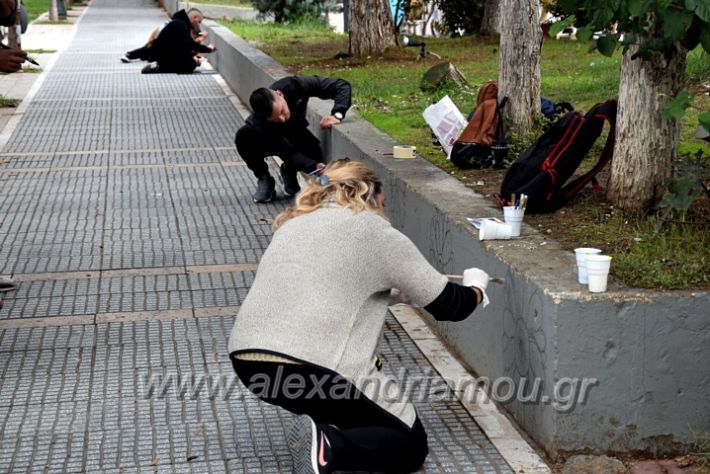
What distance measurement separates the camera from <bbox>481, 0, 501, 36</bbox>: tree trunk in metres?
19.1

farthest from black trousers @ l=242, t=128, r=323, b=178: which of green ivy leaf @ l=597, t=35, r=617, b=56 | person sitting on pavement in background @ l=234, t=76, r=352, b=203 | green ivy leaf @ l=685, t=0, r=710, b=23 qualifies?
green ivy leaf @ l=685, t=0, r=710, b=23

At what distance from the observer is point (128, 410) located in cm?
507

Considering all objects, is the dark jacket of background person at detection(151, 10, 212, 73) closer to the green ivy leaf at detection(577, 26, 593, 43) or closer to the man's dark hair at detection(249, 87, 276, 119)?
the man's dark hair at detection(249, 87, 276, 119)

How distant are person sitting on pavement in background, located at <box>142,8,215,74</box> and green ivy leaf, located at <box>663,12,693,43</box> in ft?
48.3

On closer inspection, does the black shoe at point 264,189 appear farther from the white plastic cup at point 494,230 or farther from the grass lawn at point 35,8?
the grass lawn at point 35,8

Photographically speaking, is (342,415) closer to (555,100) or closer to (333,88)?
(333,88)

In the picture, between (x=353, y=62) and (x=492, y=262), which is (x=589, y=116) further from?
(x=353, y=62)

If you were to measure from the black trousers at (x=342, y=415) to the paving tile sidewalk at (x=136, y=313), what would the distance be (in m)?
0.28

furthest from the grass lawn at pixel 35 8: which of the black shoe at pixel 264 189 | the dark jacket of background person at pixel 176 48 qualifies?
the black shoe at pixel 264 189

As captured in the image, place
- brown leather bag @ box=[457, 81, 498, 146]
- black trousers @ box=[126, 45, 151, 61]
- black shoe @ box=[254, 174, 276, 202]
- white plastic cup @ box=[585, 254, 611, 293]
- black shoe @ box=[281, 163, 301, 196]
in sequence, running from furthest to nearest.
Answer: black trousers @ box=[126, 45, 151, 61] < black shoe @ box=[281, 163, 301, 196] < black shoe @ box=[254, 174, 276, 202] < brown leather bag @ box=[457, 81, 498, 146] < white plastic cup @ box=[585, 254, 611, 293]

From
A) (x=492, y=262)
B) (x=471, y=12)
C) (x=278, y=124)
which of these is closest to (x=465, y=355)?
(x=492, y=262)

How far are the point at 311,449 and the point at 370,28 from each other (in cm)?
1227

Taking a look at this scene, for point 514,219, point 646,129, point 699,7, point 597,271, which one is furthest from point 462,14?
point 597,271

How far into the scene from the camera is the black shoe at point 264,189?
923 centimetres
